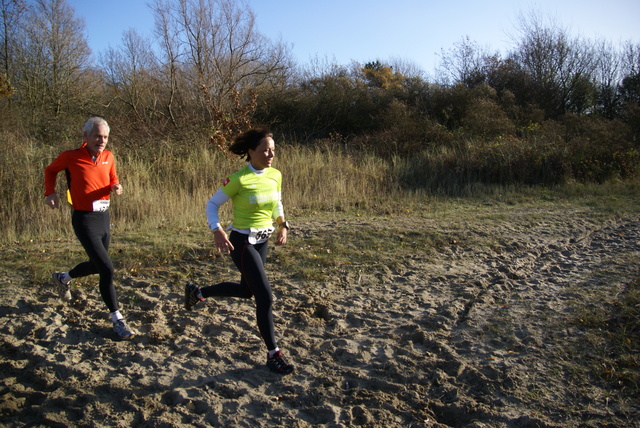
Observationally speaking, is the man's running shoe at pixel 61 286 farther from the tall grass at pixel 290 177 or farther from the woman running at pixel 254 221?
the tall grass at pixel 290 177

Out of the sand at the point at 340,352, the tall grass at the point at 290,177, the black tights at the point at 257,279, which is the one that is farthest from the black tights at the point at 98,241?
the tall grass at the point at 290,177

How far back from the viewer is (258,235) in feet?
12.7

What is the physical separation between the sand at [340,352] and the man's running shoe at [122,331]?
7cm

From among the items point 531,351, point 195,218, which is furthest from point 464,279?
point 195,218

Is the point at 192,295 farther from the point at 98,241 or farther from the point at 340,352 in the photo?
the point at 340,352

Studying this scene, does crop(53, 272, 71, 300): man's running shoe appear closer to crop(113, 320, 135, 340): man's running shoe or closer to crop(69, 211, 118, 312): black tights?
crop(69, 211, 118, 312): black tights

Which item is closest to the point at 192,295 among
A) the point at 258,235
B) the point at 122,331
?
the point at 122,331

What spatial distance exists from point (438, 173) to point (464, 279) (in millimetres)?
7909

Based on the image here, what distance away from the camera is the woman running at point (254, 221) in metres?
3.72

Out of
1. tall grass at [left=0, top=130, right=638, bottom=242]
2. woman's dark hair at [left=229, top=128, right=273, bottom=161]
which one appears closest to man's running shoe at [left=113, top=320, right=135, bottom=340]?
woman's dark hair at [left=229, top=128, right=273, bottom=161]

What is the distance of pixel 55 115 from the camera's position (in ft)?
53.3

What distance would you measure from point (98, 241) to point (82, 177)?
1.84 ft

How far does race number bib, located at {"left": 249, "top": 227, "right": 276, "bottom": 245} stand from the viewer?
3.81 metres

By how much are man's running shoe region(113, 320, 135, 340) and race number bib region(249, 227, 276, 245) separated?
4.97 ft
